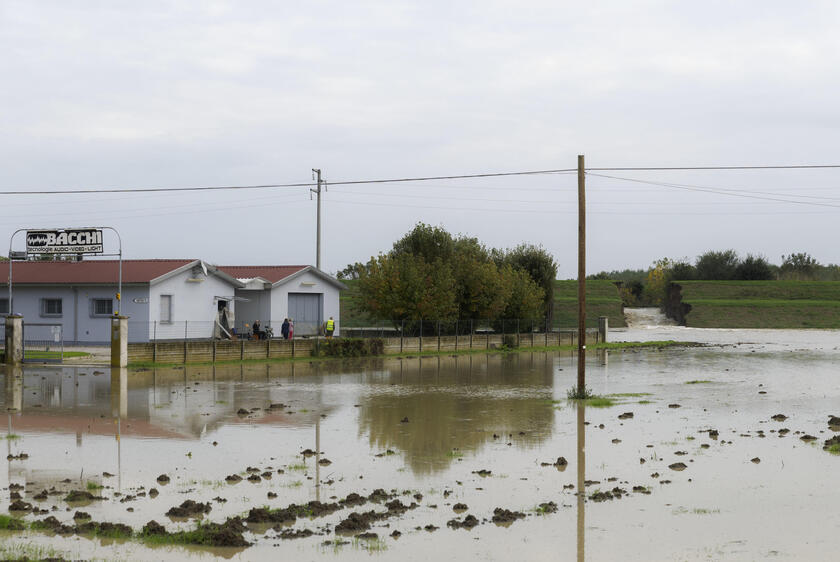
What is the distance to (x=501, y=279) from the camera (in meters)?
55.2

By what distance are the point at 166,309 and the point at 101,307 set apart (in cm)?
287

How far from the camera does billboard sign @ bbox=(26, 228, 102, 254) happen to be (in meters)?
38.8

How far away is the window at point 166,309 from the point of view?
142 ft

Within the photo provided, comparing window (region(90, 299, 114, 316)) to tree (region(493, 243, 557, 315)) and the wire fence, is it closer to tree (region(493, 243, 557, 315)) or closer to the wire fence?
the wire fence

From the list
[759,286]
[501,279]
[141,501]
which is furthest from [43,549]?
[759,286]

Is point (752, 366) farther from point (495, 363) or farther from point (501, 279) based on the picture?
point (501, 279)

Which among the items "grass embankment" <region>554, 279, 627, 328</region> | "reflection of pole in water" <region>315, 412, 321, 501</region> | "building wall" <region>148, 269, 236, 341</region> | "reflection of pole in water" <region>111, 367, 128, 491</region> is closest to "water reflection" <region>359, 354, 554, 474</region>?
"reflection of pole in water" <region>315, 412, 321, 501</region>

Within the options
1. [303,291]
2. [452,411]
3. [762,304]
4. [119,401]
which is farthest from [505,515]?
[762,304]

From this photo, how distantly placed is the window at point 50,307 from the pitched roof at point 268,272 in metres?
11.0

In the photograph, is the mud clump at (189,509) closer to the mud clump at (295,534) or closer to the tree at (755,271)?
the mud clump at (295,534)

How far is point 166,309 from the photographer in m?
43.7

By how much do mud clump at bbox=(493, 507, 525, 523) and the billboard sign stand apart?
1230 inches

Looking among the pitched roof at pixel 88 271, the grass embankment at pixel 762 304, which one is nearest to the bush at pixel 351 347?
the pitched roof at pixel 88 271

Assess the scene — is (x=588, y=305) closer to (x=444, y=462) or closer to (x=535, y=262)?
(x=535, y=262)
